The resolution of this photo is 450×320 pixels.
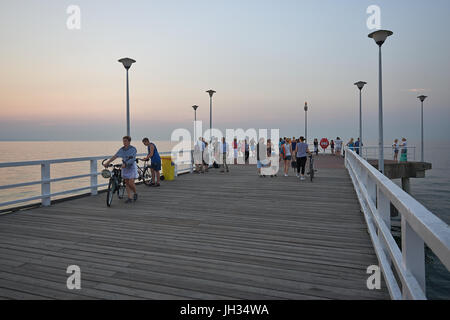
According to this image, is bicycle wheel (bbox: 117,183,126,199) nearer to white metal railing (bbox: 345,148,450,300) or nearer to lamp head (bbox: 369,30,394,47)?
white metal railing (bbox: 345,148,450,300)

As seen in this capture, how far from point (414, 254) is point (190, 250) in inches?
117

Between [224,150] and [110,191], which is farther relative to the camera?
[224,150]

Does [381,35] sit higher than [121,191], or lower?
higher

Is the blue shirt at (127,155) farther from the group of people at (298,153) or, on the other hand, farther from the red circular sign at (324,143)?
the red circular sign at (324,143)

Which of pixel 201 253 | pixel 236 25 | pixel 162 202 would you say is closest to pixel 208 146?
pixel 236 25

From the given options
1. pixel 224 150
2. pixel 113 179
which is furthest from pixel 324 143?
pixel 113 179

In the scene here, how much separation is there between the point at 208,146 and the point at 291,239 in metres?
12.4

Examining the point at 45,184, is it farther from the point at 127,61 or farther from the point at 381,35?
the point at 381,35

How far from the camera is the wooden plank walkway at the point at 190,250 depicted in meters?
3.25

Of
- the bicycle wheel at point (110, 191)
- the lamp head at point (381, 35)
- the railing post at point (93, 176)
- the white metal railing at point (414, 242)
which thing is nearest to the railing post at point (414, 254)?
the white metal railing at point (414, 242)

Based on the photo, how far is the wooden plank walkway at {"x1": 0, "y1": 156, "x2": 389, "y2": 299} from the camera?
10.7 ft

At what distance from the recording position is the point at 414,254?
2.12m

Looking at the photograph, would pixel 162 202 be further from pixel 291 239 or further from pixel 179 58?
pixel 179 58
